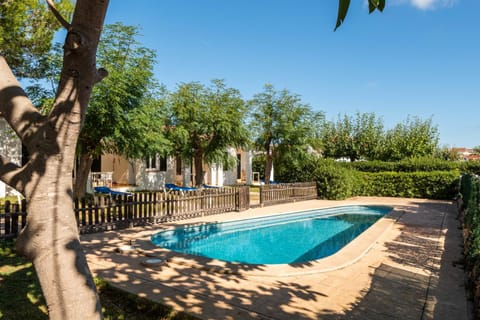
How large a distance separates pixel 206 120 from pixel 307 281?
551 inches

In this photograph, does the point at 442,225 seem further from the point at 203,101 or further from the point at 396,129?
the point at 396,129

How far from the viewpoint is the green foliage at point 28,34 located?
46.0 feet

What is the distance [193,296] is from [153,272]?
1.37 meters

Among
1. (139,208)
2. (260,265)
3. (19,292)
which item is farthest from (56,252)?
(139,208)

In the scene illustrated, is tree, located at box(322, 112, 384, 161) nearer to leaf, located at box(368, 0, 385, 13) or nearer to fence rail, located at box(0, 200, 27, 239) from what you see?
fence rail, located at box(0, 200, 27, 239)

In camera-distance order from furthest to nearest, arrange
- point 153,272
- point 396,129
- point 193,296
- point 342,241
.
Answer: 1. point 396,129
2. point 342,241
3. point 153,272
4. point 193,296

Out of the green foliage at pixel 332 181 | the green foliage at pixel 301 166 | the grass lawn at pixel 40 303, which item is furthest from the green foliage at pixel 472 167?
the grass lawn at pixel 40 303

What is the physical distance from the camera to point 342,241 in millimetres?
11211

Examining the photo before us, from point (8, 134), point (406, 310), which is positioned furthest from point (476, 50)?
point (8, 134)

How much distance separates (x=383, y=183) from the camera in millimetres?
21547

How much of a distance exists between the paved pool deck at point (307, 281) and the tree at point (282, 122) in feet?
40.3

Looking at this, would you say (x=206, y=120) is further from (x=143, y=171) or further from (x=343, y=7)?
(x=343, y=7)

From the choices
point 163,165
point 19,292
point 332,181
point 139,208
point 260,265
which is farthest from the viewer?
point 163,165

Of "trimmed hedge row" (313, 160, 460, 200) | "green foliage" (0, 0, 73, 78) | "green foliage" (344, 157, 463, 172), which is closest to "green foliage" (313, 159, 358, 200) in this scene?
"trimmed hedge row" (313, 160, 460, 200)
